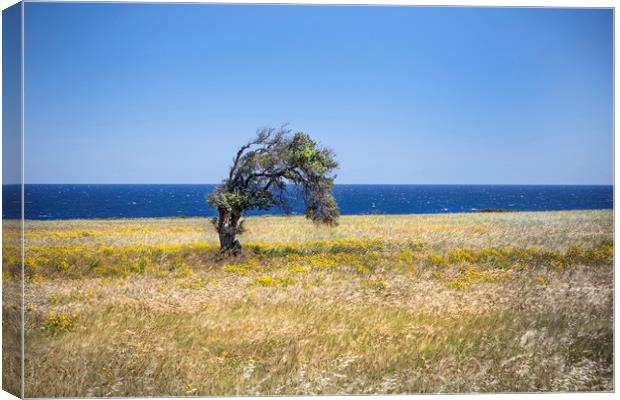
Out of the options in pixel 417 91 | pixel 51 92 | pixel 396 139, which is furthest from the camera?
pixel 396 139

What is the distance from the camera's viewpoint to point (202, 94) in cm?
1426

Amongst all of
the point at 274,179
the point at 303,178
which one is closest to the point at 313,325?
the point at 303,178

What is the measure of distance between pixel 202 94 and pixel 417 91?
5.89 metres

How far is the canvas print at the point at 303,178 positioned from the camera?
27.1 feet

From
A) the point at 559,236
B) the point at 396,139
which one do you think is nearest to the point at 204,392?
the point at 396,139

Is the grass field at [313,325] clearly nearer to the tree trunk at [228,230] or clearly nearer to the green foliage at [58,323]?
the green foliage at [58,323]

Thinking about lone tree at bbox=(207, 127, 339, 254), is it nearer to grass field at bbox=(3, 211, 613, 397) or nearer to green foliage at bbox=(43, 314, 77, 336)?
grass field at bbox=(3, 211, 613, 397)

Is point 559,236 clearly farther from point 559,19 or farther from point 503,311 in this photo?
point 559,19

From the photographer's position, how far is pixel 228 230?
14.2m

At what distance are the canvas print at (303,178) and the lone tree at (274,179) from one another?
53 millimetres

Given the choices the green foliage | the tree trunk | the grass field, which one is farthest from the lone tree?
the green foliage

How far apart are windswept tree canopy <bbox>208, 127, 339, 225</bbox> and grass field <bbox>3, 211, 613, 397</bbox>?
4.96ft

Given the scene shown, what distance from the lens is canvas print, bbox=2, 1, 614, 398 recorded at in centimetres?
826

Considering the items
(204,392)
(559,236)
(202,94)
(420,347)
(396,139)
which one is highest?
(202,94)
